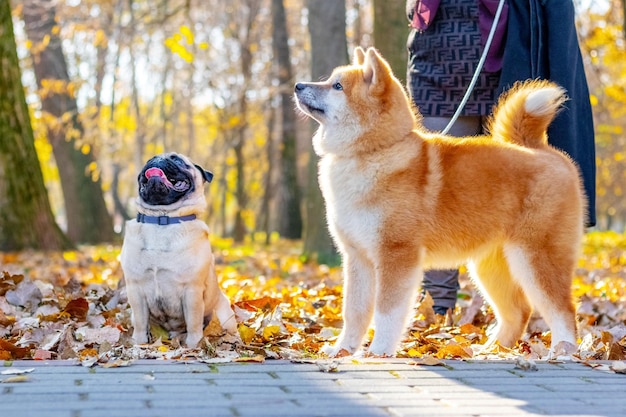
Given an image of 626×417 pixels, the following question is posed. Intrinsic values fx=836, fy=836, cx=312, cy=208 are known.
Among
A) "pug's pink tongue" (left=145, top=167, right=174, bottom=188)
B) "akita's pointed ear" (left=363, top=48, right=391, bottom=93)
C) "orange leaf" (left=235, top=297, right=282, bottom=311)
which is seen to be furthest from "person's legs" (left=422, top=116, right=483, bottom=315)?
"pug's pink tongue" (left=145, top=167, right=174, bottom=188)

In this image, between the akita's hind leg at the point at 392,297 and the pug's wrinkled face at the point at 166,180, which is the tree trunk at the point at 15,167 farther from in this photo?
the akita's hind leg at the point at 392,297

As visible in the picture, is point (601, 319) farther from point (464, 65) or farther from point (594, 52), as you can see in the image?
point (594, 52)

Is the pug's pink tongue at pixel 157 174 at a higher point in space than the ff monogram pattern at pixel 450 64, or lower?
lower

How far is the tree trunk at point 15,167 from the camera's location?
435 inches

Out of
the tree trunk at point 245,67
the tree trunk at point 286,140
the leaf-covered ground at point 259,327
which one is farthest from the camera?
the tree trunk at point 286,140

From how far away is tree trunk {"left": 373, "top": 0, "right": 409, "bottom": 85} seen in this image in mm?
9438

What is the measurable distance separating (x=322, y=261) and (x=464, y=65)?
620 cm

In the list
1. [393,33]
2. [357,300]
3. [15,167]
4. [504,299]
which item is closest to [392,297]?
[357,300]

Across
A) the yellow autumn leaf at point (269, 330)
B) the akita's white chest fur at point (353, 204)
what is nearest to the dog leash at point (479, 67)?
the akita's white chest fur at point (353, 204)

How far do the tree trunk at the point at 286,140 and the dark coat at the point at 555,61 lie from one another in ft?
42.3

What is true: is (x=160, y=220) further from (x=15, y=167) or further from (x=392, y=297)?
(x=15, y=167)

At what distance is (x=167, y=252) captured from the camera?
4.66 metres

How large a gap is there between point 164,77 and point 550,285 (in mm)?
21021

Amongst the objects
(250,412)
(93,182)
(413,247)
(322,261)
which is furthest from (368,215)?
(93,182)
